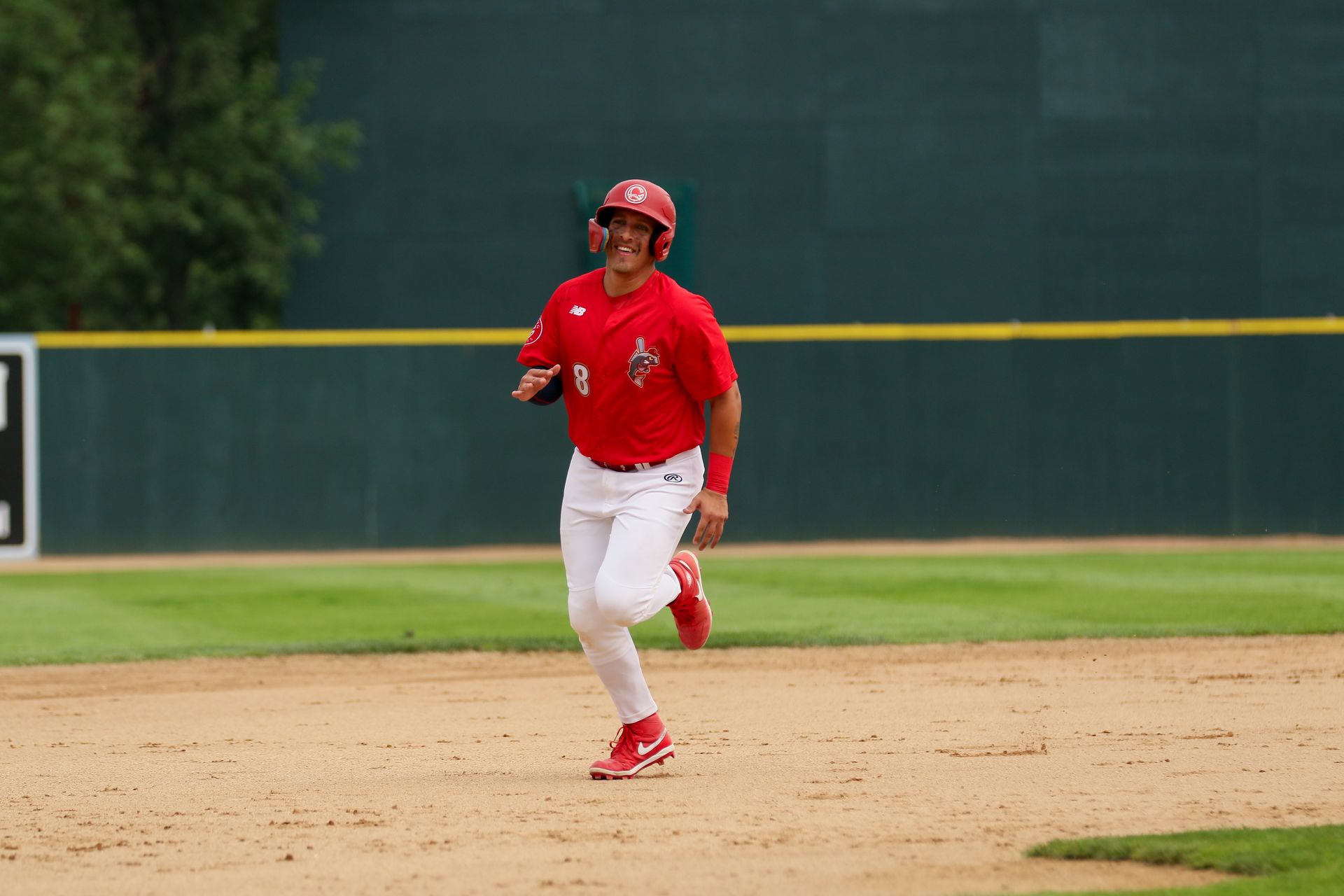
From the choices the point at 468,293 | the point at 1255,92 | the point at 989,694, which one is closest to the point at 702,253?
the point at 468,293

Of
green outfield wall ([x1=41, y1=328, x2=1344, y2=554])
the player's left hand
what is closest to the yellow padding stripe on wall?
green outfield wall ([x1=41, y1=328, x2=1344, y2=554])

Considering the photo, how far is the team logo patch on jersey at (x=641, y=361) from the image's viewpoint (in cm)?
578

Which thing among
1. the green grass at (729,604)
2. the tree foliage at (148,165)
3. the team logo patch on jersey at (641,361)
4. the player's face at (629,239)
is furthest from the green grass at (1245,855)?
the tree foliage at (148,165)

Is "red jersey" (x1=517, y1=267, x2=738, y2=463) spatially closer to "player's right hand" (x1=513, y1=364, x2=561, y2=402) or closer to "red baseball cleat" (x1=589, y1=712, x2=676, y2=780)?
"player's right hand" (x1=513, y1=364, x2=561, y2=402)

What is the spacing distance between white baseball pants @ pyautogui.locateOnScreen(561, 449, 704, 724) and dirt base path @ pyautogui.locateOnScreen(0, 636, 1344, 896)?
470 millimetres

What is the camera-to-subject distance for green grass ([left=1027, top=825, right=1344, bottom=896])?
13.9 ft

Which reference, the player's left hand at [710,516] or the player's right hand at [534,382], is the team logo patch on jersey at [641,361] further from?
the player's left hand at [710,516]

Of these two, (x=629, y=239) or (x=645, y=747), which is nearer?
(x=629, y=239)

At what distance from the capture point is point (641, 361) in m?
5.79

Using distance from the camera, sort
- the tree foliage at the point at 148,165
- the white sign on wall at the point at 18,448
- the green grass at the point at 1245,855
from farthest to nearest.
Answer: the tree foliage at the point at 148,165 → the white sign on wall at the point at 18,448 → the green grass at the point at 1245,855

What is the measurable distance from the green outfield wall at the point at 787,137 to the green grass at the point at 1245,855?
1850 cm

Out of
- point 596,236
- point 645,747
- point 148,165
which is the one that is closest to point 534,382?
point 596,236

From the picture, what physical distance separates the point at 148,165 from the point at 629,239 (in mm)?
22027

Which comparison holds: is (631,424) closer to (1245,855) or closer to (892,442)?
(1245,855)
